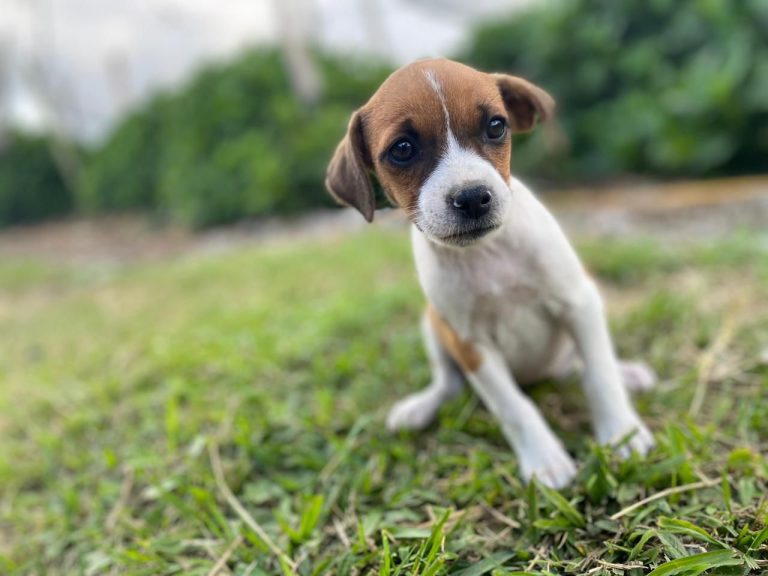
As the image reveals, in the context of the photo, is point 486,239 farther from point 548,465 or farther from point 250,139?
point 250,139

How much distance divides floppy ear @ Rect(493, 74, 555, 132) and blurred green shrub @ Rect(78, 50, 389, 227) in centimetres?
853

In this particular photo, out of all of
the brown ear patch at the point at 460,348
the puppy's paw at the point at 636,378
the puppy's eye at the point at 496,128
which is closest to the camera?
the puppy's eye at the point at 496,128

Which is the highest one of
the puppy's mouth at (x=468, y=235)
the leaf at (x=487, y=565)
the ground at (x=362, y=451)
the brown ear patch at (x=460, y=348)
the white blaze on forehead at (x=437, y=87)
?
the white blaze on forehead at (x=437, y=87)

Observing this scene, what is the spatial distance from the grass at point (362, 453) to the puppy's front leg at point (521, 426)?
0.10 meters

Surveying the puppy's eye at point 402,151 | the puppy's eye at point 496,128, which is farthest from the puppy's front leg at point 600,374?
the puppy's eye at point 402,151

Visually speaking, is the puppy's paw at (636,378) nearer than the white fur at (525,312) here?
No

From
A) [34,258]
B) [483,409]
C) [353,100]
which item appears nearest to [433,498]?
[483,409]

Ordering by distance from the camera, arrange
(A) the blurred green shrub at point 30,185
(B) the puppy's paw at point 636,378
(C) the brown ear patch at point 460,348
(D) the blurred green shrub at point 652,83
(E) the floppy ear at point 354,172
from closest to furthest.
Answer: (E) the floppy ear at point 354,172, (C) the brown ear patch at point 460,348, (B) the puppy's paw at point 636,378, (D) the blurred green shrub at point 652,83, (A) the blurred green shrub at point 30,185

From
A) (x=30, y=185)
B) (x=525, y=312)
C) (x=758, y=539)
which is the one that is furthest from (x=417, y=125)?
(x=30, y=185)

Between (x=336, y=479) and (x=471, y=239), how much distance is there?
4.34 ft

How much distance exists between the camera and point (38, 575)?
264 cm

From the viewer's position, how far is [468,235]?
213cm

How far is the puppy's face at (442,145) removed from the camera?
1993 millimetres

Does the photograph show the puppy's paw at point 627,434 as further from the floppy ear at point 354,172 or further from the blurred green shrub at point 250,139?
the blurred green shrub at point 250,139
